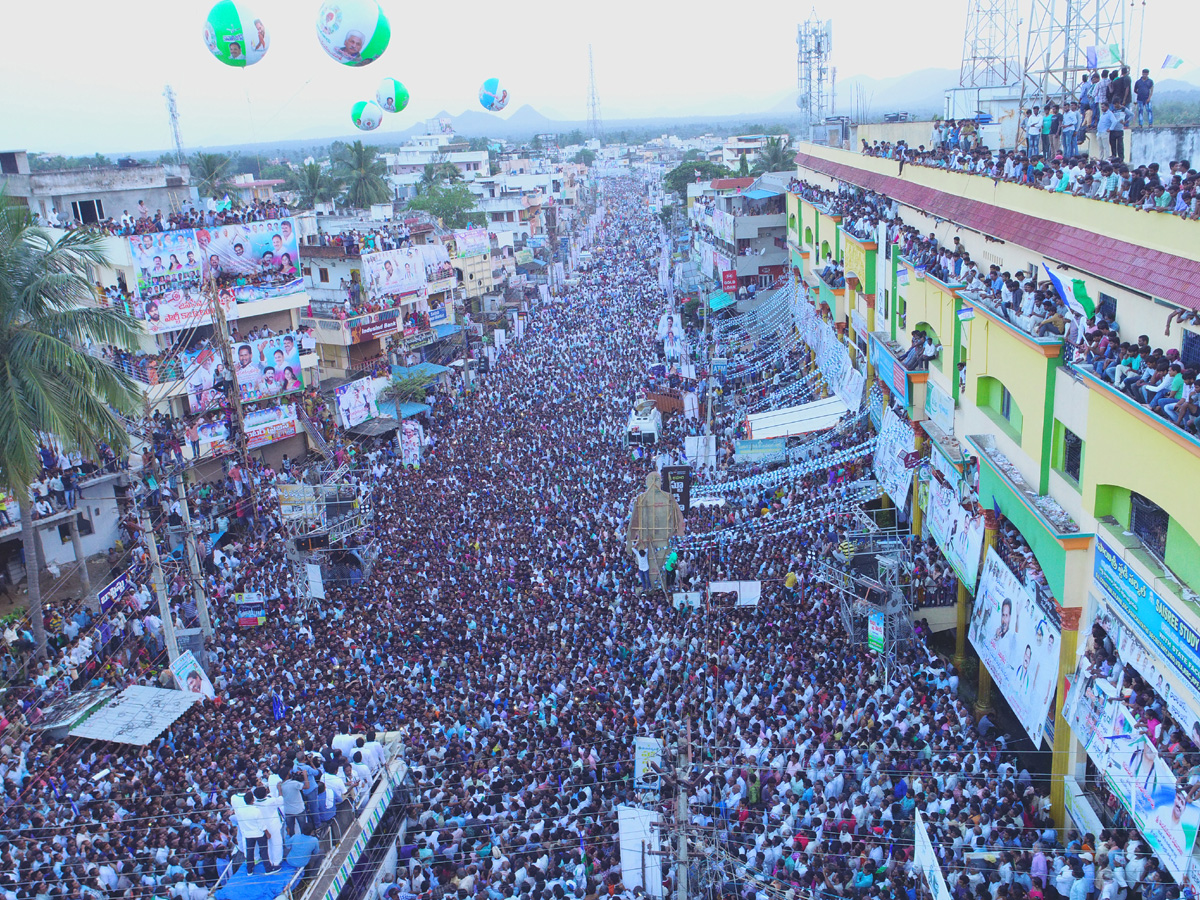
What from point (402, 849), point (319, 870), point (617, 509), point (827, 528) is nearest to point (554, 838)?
point (402, 849)

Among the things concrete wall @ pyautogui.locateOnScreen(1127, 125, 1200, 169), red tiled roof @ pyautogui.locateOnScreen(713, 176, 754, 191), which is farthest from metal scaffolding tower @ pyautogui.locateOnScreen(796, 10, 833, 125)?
concrete wall @ pyautogui.locateOnScreen(1127, 125, 1200, 169)

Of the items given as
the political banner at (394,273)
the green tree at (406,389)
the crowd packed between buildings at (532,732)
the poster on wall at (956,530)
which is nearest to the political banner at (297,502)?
the crowd packed between buildings at (532,732)

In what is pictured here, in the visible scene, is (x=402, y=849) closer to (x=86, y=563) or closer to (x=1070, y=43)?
(x=86, y=563)

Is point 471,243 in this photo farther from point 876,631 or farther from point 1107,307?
point 1107,307

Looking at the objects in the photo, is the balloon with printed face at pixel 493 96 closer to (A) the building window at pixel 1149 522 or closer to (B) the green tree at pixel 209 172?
(B) the green tree at pixel 209 172

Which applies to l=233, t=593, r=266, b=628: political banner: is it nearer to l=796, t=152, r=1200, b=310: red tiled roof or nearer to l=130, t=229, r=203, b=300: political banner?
l=130, t=229, r=203, b=300: political banner

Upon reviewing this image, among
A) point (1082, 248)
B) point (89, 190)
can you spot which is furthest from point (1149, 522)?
point (89, 190)
